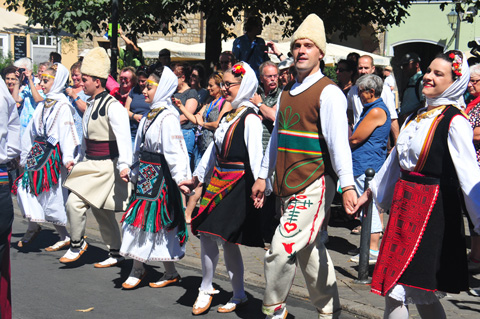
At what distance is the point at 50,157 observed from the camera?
7965 mm

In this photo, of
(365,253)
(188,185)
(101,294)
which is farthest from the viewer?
(365,253)

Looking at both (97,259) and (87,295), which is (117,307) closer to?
(87,295)

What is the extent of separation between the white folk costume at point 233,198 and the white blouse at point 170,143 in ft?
1.63

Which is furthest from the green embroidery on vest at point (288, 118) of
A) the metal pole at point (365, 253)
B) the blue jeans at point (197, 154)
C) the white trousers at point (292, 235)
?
the blue jeans at point (197, 154)

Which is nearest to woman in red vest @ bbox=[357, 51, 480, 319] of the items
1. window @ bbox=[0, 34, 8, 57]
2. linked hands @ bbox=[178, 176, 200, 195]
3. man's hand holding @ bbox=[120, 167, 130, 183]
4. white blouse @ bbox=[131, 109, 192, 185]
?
linked hands @ bbox=[178, 176, 200, 195]

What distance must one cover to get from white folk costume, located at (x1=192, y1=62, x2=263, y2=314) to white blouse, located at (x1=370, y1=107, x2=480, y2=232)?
1.27m

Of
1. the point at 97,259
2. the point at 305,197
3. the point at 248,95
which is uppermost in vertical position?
the point at 248,95

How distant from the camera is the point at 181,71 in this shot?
34.2ft

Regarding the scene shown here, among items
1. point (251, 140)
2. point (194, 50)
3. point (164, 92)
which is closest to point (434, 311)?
point (251, 140)

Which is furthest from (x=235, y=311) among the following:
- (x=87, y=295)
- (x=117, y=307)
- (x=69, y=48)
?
(x=69, y=48)

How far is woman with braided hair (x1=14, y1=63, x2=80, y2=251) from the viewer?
310 inches

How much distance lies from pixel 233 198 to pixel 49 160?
297cm

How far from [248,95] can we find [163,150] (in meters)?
0.99

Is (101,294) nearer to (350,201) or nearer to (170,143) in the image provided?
(170,143)
